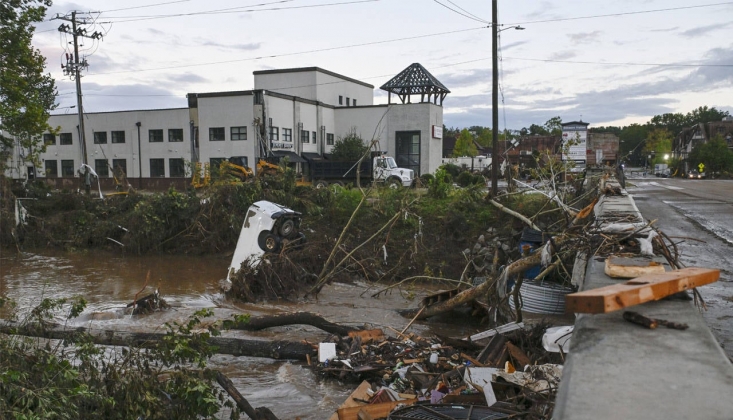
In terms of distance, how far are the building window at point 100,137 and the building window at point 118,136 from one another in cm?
90

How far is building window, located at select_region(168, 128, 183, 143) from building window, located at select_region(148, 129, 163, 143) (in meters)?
0.79

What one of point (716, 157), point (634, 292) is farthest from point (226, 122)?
point (716, 157)

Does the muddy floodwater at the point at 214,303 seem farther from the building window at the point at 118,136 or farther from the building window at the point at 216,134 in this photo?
the building window at the point at 118,136

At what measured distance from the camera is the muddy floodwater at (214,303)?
6.83 meters

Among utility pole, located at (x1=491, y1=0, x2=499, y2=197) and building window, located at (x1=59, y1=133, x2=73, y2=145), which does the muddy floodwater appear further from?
building window, located at (x1=59, y1=133, x2=73, y2=145)

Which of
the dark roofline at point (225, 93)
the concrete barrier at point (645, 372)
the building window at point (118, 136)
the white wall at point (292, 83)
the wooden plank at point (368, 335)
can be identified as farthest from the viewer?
the white wall at point (292, 83)

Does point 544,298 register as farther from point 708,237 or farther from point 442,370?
point 708,237

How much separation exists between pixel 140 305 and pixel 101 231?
10196 millimetres

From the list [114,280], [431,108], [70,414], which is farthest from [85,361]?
[431,108]

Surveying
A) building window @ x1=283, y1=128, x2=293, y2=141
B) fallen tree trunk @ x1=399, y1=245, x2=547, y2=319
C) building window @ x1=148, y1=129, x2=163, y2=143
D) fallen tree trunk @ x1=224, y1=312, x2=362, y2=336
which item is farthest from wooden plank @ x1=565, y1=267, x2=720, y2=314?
building window @ x1=148, y1=129, x2=163, y2=143

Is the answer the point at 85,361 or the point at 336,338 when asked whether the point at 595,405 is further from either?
the point at 336,338

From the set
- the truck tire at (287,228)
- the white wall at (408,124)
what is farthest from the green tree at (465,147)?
the truck tire at (287,228)

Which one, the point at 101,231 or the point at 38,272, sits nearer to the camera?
the point at 38,272

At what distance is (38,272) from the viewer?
54.0ft
